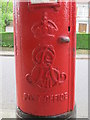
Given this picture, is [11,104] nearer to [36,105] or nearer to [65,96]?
[36,105]

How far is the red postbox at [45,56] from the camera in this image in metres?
2.04

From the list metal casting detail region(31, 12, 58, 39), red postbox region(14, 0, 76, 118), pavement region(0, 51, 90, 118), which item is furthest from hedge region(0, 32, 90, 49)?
metal casting detail region(31, 12, 58, 39)

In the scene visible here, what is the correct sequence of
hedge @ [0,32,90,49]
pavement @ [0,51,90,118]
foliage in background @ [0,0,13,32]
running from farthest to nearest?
hedge @ [0,32,90,49] → foliage in background @ [0,0,13,32] → pavement @ [0,51,90,118]

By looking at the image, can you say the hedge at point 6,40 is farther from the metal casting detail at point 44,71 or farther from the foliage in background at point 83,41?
the metal casting detail at point 44,71

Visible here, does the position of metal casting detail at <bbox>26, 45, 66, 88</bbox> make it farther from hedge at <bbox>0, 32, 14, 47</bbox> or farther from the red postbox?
hedge at <bbox>0, 32, 14, 47</bbox>

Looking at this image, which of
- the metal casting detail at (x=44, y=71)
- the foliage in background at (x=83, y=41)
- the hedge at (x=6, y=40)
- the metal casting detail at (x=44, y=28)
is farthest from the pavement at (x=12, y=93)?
the foliage in background at (x=83, y=41)

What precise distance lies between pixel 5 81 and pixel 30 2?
8.30 ft

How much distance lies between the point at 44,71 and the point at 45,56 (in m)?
0.16

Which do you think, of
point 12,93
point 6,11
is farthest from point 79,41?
point 12,93

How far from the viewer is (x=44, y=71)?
7.07 ft

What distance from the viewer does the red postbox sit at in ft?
6.71

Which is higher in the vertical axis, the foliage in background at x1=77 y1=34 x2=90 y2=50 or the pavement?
the foliage in background at x1=77 y1=34 x2=90 y2=50

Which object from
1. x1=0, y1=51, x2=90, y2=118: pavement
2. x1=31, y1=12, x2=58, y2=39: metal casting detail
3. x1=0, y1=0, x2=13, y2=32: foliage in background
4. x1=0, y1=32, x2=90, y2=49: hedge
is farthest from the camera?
x1=0, y1=32, x2=90, y2=49: hedge

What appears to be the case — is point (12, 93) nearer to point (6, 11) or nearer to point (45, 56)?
point (45, 56)
